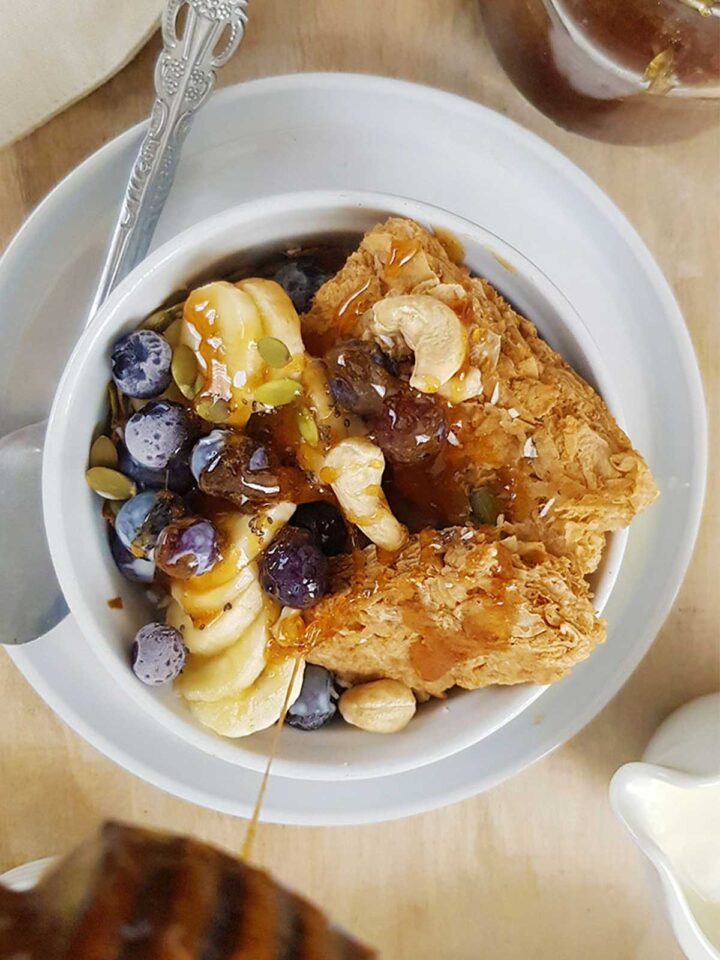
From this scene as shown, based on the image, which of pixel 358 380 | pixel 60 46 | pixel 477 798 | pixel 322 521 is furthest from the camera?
pixel 477 798

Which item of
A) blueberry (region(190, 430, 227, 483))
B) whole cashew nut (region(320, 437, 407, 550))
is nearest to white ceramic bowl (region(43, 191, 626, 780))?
blueberry (region(190, 430, 227, 483))

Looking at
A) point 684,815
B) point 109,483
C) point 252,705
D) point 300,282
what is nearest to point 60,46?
point 300,282

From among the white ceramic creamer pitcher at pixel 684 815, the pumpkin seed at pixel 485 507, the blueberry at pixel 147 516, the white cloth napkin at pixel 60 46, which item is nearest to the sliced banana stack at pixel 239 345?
the blueberry at pixel 147 516

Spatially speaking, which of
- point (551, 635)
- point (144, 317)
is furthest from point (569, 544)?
point (144, 317)

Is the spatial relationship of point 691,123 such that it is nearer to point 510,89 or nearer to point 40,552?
point 510,89

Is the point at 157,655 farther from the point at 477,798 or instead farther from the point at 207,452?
the point at 477,798

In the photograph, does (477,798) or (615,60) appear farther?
(477,798)

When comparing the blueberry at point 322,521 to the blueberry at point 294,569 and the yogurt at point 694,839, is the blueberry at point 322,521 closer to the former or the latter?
the blueberry at point 294,569
